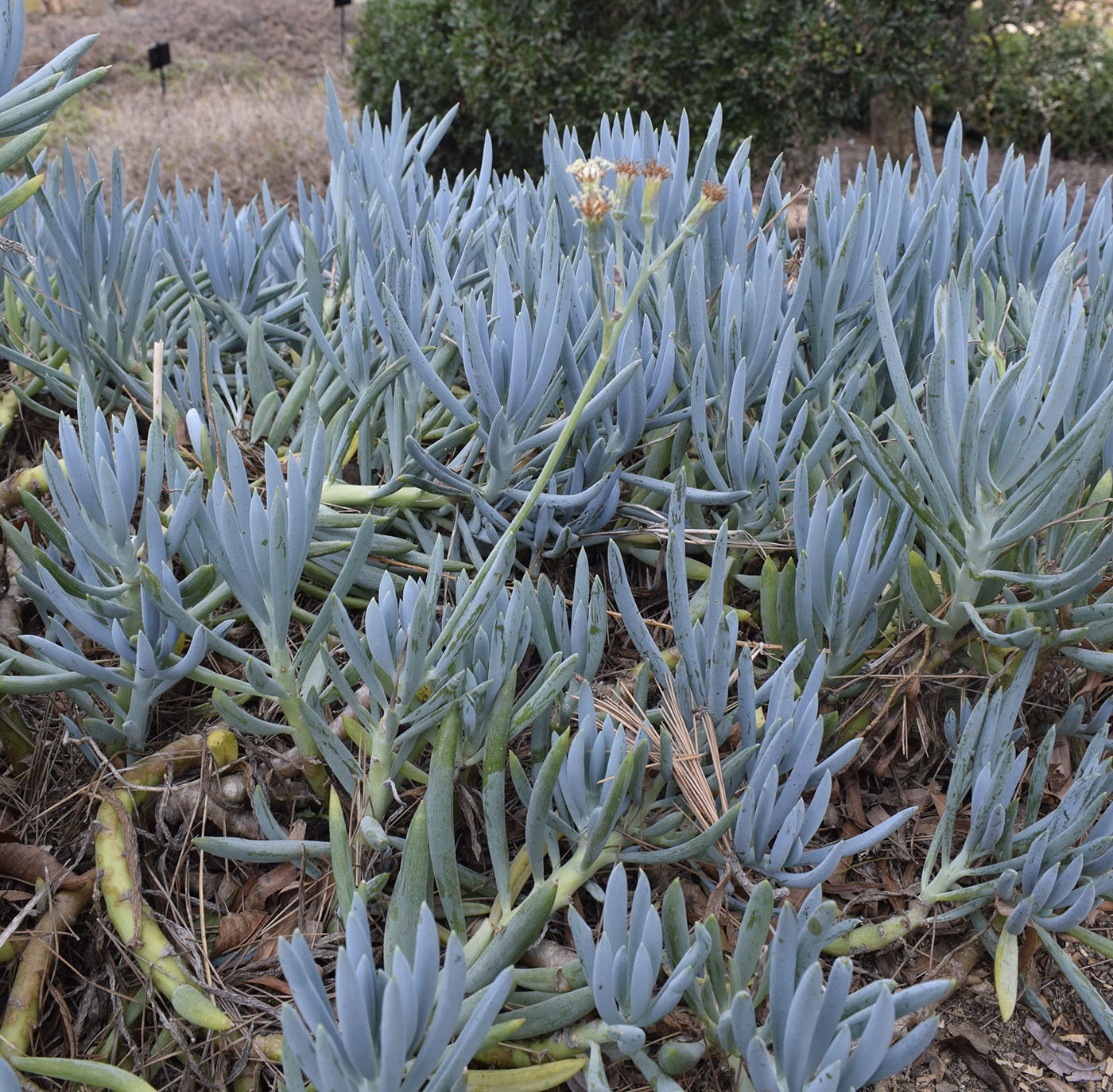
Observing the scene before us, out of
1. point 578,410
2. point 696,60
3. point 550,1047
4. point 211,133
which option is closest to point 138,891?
point 550,1047

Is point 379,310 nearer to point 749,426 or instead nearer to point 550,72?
point 749,426

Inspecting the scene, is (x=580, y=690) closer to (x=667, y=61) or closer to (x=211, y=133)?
(x=667, y=61)

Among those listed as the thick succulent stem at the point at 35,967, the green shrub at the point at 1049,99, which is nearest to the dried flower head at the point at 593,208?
the thick succulent stem at the point at 35,967

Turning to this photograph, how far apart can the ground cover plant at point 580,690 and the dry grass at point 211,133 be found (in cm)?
605

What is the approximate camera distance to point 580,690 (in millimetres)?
1020

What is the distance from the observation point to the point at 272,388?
153 cm

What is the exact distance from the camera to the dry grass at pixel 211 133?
814 cm

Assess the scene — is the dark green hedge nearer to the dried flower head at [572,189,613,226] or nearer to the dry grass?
the dry grass

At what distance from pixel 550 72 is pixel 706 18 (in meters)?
1.08

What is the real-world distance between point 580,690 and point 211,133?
9167 mm

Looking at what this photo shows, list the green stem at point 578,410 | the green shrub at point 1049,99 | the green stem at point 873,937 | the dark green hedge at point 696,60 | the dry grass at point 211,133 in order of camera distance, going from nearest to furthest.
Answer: the green stem at point 578,410
the green stem at point 873,937
the dark green hedge at point 696,60
the dry grass at point 211,133
the green shrub at point 1049,99

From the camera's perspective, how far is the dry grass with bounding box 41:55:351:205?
8.14m

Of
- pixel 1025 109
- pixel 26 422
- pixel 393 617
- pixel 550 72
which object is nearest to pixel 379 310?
pixel 393 617

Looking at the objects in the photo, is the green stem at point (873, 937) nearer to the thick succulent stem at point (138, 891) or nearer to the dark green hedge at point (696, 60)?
the thick succulent stem at point (138, 891)
